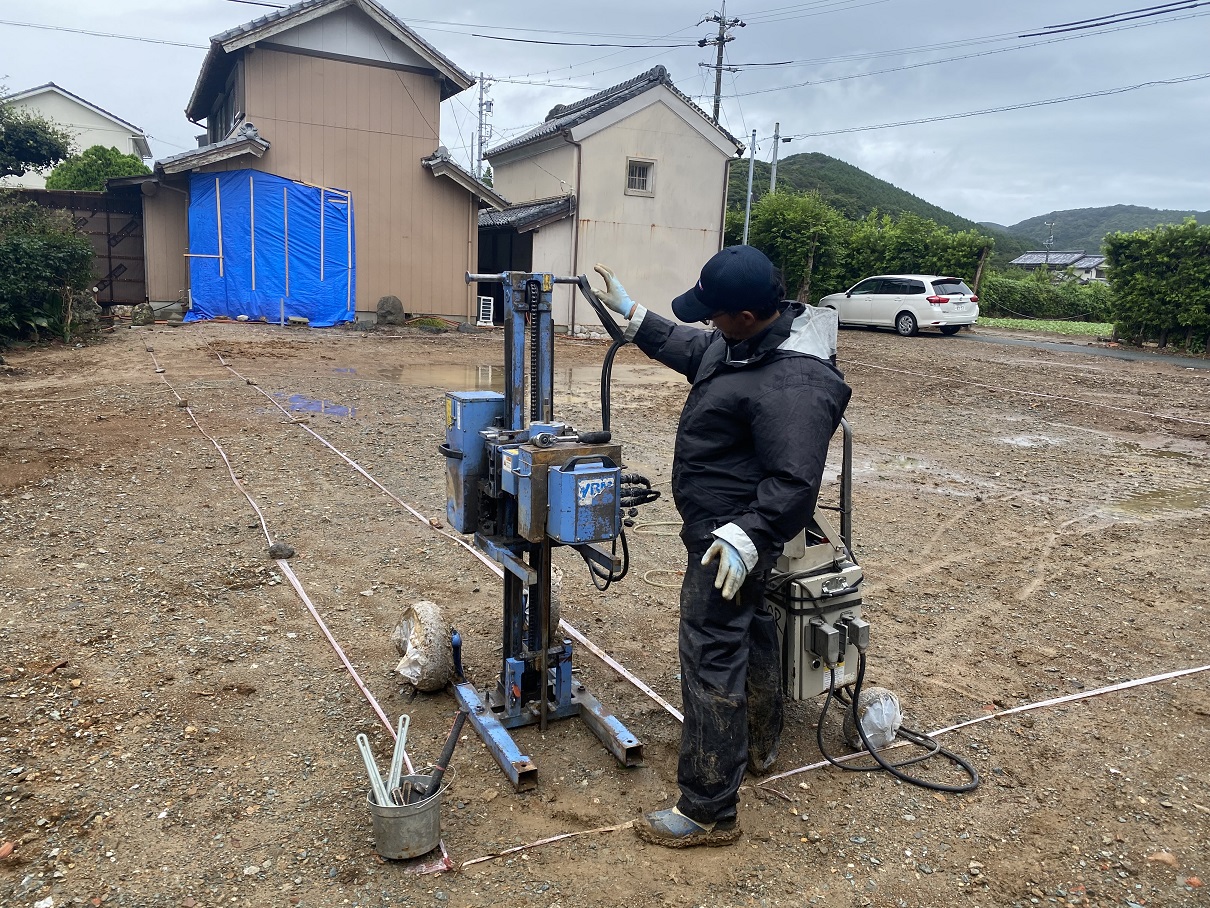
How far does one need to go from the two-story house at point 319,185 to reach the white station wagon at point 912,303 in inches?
346

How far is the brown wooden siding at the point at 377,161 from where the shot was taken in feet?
50.6

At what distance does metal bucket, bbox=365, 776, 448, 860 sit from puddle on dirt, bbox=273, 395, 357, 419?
6.16 m

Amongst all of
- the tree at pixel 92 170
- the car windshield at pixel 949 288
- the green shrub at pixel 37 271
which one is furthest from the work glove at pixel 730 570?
the tree at pixel 92 170

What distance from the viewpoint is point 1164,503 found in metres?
6.59

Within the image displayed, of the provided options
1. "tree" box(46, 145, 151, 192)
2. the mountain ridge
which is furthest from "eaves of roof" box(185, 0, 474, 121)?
the mountain ridge

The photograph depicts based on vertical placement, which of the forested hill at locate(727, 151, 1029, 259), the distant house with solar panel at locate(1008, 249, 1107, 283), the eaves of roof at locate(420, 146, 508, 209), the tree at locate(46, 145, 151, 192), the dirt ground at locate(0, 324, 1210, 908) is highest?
the forested hill at locate(727, 151, 1029, 259)

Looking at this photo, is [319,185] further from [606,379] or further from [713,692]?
[713,692]

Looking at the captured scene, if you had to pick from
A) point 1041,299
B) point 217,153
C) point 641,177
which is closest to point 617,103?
point 641,177

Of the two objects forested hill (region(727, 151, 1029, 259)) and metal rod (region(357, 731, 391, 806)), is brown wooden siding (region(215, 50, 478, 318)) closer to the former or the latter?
metal rod (region(357, 731, 391, 806))

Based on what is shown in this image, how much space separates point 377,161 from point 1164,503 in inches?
573

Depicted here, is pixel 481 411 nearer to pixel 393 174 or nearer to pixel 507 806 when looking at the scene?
pixel 507 806

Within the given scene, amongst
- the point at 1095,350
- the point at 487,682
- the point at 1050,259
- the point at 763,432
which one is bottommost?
the point at 487,682

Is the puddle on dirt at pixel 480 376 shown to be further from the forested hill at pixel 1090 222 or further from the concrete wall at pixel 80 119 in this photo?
the forested hill at pixel 1090 222

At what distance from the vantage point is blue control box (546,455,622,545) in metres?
2.65
